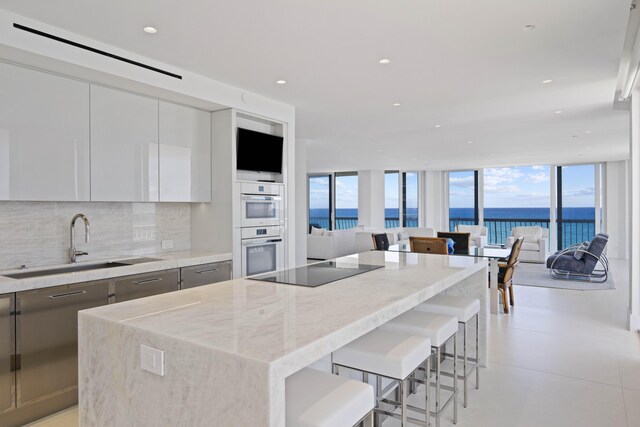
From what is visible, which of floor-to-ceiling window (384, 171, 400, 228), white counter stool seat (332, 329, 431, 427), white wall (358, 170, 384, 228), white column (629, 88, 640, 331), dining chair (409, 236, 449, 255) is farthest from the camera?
floor-to-ceiling window (384, 171, 400, 228)

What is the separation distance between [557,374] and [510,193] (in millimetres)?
11301

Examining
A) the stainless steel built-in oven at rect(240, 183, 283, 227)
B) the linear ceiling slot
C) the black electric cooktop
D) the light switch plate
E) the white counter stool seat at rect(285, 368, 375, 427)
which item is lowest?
the white counter stool seat at rect(285, 368, 375, 427)

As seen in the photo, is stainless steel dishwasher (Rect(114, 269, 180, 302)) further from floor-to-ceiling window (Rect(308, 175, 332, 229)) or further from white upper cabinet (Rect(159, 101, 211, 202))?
floor-to-ceiling window (Rect(308, 175, 332, 229))

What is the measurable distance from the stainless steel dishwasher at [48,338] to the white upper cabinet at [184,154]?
127 cm

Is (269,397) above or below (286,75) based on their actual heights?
below

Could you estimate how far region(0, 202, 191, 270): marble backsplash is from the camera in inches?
120

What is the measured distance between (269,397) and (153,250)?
10.9 ft

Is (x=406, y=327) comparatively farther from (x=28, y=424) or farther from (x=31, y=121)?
(x=31, y=121)

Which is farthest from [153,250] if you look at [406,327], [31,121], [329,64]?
[406,327]

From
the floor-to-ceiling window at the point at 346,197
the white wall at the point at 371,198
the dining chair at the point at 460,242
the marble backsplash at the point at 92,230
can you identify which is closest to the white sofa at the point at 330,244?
the white wall at the point at 371,198

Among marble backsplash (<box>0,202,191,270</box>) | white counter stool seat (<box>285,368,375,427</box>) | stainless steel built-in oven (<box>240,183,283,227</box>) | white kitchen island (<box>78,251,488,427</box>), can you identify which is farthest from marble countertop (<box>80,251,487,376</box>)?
stainless steel built-in oven (<box>240,183,283,227</box>)

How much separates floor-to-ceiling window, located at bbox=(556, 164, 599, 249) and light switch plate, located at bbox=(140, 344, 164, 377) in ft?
41.4

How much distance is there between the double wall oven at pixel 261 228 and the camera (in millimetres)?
4301

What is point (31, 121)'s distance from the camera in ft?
9.46
